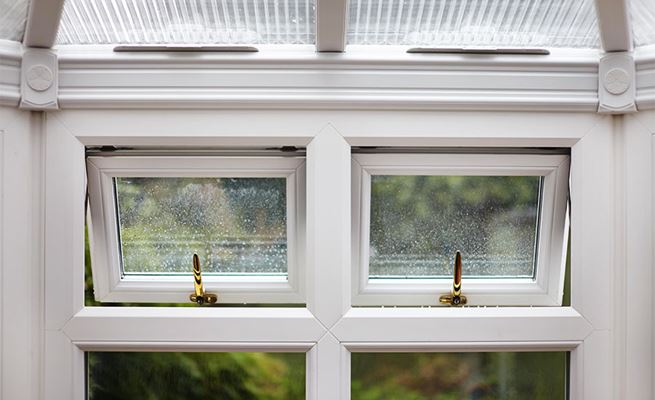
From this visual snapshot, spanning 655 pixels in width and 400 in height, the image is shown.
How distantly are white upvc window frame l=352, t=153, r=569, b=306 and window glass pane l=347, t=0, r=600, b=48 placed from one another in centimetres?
24

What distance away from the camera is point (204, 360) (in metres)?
1.41

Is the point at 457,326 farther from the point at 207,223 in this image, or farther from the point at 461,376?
the point at 207,223

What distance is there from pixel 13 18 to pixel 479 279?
1.08 metres

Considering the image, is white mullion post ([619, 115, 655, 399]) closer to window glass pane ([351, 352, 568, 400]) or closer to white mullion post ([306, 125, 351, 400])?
window glass pane ([351, 352, 568, 400])

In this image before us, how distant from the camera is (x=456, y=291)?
4.62ft

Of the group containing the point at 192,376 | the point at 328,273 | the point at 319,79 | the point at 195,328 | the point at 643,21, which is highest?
the point at 643,21

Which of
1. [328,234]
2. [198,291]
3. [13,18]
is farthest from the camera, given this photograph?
[198,291]

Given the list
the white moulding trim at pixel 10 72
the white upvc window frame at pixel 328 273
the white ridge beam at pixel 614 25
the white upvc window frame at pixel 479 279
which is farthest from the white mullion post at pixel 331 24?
the white moulding trim at pixel 10 72

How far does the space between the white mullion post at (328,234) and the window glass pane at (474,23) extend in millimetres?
217

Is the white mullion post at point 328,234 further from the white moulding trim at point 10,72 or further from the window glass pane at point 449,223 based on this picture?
the white moulding trim at point 10,72

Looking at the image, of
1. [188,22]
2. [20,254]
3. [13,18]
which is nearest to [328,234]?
[188,22]

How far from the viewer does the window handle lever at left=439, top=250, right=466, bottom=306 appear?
1382mm

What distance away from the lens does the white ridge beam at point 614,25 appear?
1.19 meters

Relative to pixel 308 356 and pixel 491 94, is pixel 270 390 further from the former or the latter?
pixel 491 94
